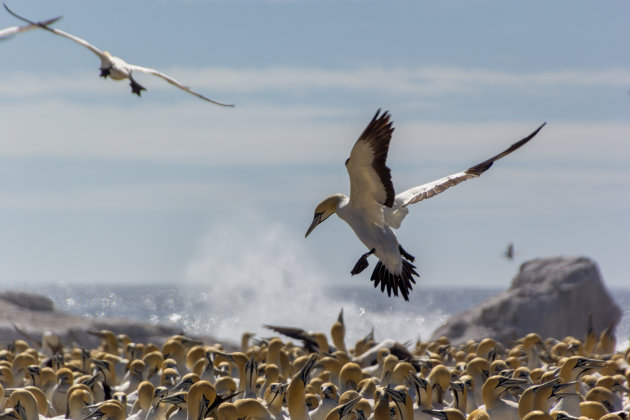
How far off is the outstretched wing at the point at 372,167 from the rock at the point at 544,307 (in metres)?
12.2

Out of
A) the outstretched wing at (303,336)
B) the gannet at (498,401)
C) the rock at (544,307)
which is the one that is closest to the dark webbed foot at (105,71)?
the gannet at (498,401)

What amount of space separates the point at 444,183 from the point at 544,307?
1236 cm

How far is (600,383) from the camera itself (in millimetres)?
10250

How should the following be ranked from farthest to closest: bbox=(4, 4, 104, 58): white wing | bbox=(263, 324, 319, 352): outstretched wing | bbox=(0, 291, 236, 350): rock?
bbox=(0, 291, 236, 350): rock
bbox=(263, 324, 319, 352): outstretched wing
bbox=(4, 4, 104, 58): white wing

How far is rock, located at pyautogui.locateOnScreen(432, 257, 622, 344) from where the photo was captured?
21.1 m

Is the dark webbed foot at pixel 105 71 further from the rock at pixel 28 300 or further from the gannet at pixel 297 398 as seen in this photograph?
the rock at pixel 28 300

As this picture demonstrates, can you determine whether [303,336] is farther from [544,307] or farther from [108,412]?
[544,307]

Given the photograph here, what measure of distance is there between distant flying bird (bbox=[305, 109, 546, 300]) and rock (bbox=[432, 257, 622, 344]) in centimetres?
1115

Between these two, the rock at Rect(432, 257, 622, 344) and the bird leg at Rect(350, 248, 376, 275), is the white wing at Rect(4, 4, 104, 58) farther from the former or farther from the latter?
the rock at Rect(432, 257, 622, 344)

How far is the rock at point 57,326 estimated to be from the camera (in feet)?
65.8

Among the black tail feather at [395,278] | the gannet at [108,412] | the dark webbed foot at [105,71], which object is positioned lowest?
the gannet at [108,412]

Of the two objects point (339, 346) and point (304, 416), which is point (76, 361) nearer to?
point (339, 346)

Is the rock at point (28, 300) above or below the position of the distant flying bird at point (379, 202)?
below

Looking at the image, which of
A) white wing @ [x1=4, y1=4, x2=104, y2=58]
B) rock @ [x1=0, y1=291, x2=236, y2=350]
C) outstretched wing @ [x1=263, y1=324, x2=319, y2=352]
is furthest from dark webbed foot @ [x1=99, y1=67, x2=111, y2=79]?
rock @ [x1=0, y1=291, x2=236, y2=350]
